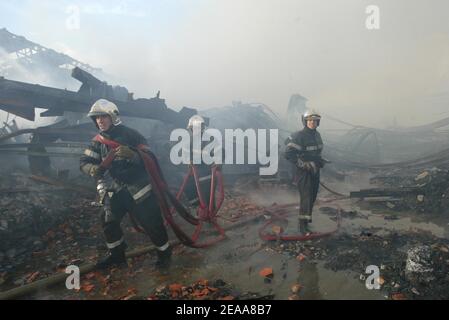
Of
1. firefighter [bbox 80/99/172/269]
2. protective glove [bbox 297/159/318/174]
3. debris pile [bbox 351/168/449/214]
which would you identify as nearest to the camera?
firefighter [bbox 80/99/172/269]

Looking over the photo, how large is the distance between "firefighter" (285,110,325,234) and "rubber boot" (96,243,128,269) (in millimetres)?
2947

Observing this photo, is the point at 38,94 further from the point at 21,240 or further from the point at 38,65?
the point at 38,65

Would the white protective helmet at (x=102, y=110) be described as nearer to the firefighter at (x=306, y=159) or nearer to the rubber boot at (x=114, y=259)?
the rubber boot at (x=114, y=259)

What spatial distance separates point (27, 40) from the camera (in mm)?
19656

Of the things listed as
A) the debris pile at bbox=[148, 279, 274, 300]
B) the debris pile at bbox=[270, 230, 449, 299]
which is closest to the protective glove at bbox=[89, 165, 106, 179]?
the debris pile at bbox=[148, 279, 274, 300]

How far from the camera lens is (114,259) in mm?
4398

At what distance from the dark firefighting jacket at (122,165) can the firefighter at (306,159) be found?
259 cm

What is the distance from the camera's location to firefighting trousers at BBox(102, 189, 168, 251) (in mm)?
4312

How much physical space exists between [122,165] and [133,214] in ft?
2.34

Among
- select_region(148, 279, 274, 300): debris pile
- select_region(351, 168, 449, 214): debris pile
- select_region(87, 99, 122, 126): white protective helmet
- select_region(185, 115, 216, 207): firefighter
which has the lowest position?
select_region(148, 279, 274, 300): debris pile

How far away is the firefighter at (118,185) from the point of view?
425 cm

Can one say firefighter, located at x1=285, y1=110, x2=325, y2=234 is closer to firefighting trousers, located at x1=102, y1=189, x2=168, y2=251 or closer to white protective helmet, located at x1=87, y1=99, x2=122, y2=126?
firefighting trousers, located at x1=102, y1=189, x2=168, y2=251
